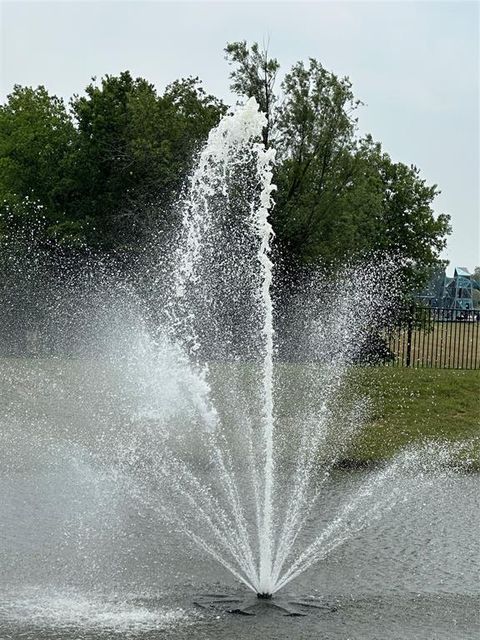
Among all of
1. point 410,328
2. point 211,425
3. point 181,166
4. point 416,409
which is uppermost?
point 181,166

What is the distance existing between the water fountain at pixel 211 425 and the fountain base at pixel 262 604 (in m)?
0.02

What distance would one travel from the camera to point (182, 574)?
22.7 ft

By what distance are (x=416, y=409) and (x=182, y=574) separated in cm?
823

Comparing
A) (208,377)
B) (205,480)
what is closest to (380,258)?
(208,377)

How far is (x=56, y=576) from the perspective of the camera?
6840 millimetres

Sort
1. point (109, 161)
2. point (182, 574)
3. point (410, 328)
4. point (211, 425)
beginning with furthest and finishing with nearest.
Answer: point (109, 161) < point (410, 328) < point (211, 425) < point (182, 574)

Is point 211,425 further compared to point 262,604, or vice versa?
point 211,425

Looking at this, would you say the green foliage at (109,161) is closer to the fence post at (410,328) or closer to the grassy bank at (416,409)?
the fence post at (410,328)

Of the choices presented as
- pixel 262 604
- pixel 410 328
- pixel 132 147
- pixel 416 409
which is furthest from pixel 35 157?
pixel 262 604

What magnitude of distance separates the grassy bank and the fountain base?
223 inches

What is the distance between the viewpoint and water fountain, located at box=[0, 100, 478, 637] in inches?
295

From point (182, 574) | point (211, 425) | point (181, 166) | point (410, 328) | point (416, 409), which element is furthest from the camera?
→ point (181, 166)

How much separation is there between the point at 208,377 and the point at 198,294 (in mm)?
4950

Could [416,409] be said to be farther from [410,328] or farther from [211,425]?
[211,425]
